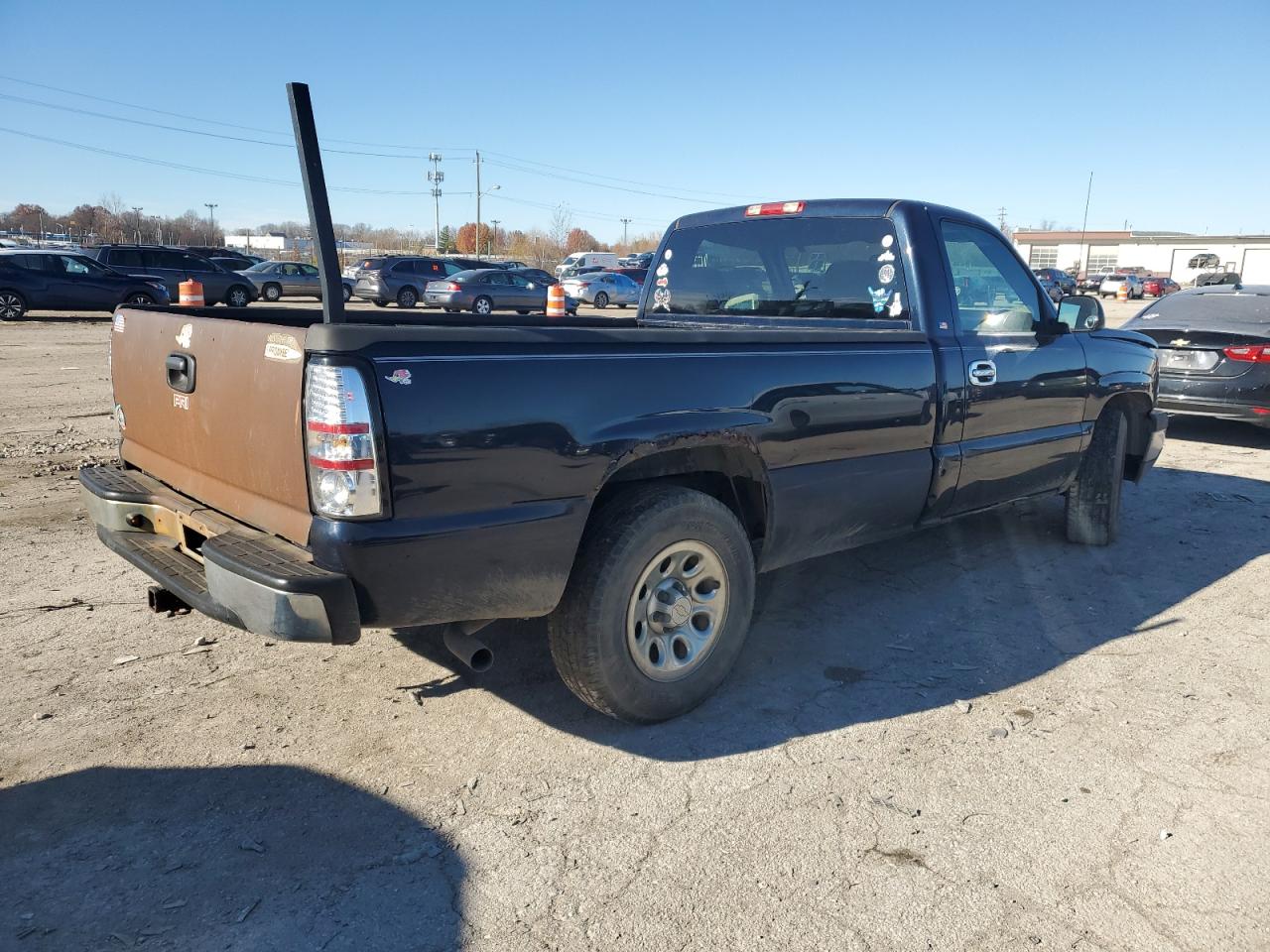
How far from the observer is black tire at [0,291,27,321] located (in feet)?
64.9

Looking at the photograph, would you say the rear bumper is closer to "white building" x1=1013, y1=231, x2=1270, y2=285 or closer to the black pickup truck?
the black pickup truck

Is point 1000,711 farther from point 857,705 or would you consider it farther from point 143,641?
point 143,641

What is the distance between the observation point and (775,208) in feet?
16.3

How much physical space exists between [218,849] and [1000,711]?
9.29ft

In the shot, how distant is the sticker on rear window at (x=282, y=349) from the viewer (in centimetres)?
265

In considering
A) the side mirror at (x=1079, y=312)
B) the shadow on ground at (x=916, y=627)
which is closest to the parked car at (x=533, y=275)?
the shadow on ground at (x=916, y=627)

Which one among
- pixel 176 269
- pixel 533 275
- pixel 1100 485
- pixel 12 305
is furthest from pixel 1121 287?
pixel 1100 485

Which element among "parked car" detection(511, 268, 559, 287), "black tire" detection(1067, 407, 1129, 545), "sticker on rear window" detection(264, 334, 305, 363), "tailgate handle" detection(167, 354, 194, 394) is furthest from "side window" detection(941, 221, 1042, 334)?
"parked car" detection(511, 268, 559, 287)

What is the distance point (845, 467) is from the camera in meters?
3.85

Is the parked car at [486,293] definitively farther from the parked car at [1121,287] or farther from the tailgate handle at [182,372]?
the parked car at [1121,287]

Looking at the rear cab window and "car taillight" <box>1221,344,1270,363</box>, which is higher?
the rear cab window

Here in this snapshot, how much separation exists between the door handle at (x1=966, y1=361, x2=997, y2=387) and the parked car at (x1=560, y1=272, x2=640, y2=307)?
3051cm

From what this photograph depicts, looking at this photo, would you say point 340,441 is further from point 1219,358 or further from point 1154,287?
point 1154,287

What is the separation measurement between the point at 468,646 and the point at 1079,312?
4058 millimetres
